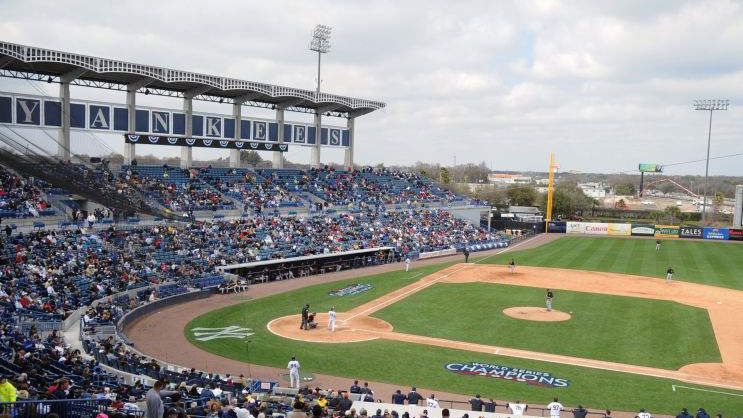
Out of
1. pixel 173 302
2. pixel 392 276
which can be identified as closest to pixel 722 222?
pixel 392 276

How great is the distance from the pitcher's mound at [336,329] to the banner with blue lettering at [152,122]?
841 inches

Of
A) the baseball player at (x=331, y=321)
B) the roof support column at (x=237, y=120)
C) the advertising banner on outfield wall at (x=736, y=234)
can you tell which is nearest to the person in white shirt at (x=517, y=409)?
the baseball player at (x=331, y=321)

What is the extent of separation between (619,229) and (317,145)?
41048mm

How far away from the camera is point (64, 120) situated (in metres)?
38.0

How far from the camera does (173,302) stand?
3081 cm

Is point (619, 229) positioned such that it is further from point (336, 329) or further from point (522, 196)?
point (336, 329)

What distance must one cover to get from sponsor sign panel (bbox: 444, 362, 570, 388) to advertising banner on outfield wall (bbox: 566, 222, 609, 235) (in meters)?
57.8

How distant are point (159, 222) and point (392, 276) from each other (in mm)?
15852

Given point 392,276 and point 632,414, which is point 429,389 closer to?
point 632,414

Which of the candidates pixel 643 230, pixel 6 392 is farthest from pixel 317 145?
pixel 6 392

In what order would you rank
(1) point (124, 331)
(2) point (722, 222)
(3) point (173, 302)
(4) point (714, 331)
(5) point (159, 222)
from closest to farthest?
(1) point (124, 331)
(4) point (714, 331)
(3) point (173, 302)
(5) point (159, 222)
(2) point (722, 222)

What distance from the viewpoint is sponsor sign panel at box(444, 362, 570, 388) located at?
20.5 m

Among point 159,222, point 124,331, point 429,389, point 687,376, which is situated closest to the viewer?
point 429,389

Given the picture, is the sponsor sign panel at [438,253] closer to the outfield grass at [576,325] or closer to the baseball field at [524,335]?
the baseball field at [524,335]
